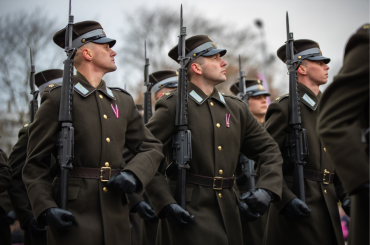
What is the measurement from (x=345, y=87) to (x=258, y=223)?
165 inches

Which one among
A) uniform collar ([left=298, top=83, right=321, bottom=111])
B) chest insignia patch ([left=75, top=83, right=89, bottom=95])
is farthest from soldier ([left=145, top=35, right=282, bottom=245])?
chest insignia patch ([left=75, top=83, right=89, bottom=95])

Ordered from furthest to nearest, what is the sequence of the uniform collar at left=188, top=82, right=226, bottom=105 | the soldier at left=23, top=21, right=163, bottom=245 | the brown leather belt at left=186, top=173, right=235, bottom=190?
the uniform collar at left=188, top=82, right=226, bottom=105, the brown leather belt at left=186, top=173, right=235, bottom=190, the soldier at left=23, top=21, right=163, bottom=245

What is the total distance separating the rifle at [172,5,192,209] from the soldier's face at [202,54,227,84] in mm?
326

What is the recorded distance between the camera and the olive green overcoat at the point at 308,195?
4422 millimetres

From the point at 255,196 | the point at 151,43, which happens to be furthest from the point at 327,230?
the point at 151,43

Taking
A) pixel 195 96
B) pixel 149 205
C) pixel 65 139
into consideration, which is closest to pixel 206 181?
pixel 195 96

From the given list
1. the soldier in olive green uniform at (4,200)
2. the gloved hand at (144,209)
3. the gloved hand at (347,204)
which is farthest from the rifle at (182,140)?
the soldier in olive green uniform at (4,200)

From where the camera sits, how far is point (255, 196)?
3936 mm

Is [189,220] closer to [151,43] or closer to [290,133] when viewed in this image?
[290,133]

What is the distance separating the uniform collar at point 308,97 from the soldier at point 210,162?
642 millimetres

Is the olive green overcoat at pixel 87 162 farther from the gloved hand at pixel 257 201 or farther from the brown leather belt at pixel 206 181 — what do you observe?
the gloved hand at pixel 257 201

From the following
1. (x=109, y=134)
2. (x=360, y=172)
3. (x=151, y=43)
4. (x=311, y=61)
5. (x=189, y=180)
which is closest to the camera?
(x=360, y=172)

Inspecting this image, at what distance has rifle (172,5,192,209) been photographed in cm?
411

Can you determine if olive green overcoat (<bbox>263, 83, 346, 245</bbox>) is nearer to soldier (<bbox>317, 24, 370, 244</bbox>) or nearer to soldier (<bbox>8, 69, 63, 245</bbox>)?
soldier (<bbox>317, 24, 370, 244</bbox>)
